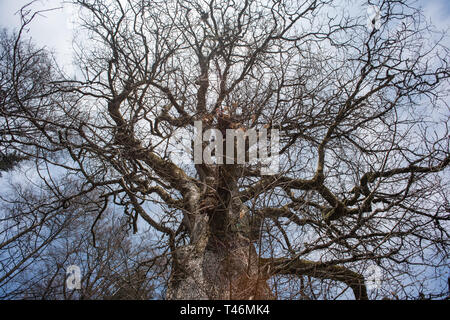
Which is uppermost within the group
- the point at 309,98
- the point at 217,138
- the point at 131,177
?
the point at 309,98

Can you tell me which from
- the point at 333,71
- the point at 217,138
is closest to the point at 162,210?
the point at 217,138

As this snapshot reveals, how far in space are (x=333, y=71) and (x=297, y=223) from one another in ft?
7.31

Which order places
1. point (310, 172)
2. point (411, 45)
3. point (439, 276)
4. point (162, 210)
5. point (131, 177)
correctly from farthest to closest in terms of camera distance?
1. point (411, 45)
2. point (310, 172)
3. point (131, 177)
4. point (162, 210)
5. point (439, 276)

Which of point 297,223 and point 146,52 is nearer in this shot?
point 297,223

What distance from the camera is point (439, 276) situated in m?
2.19

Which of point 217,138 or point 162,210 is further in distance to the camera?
point 217,138

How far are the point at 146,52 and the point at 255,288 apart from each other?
321cm

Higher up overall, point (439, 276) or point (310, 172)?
point (310, 172)
